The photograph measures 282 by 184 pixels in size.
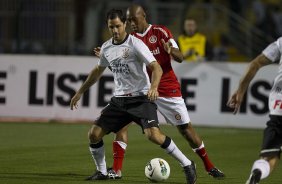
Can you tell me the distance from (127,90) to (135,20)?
1081mm

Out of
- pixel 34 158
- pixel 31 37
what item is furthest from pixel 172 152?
pixel 31 37

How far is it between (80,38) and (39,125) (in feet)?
26.8

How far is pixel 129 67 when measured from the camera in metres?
10.2

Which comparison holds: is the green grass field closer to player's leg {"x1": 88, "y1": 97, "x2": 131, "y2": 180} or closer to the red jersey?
player's leg {"x1": 88, "y1": 97, "x2": 131, "y2": 180}

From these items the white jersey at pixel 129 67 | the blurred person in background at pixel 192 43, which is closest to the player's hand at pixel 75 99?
the white jersey at pixel 129 67

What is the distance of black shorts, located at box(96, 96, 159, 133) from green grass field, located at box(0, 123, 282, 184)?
29.2 inches

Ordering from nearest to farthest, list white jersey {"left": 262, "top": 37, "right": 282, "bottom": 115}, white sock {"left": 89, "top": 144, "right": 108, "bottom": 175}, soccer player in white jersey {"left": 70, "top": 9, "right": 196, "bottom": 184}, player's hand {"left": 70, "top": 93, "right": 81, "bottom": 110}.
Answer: white jersey {"left": 262, "top": 37, "right": 282, "bottom": 115} → soccer player in white jersey {"left": 70, "top": 9, "right": 196, "bottom": 184} → white sock {"left": 89, "top": 144, "right": 108, "bottom": 175} → player's hand {"left": 70, "top": 93, "right": 81, "bottom": 110}

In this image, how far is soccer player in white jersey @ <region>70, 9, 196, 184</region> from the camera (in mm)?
10031

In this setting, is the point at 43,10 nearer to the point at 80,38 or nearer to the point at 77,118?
the point at 80,38

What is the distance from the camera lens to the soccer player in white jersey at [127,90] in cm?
1003

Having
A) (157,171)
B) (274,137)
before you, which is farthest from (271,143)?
(157,171)

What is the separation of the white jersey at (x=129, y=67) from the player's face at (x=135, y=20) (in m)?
0.49

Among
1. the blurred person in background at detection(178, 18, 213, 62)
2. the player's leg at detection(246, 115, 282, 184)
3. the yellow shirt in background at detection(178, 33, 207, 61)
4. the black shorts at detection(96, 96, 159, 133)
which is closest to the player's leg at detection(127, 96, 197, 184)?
the black shorts at detection(96, 96, 159, 133)

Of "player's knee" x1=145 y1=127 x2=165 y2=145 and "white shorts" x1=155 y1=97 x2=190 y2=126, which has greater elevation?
"white shorts" x1=155 y1=97 x2=190 y2=126
